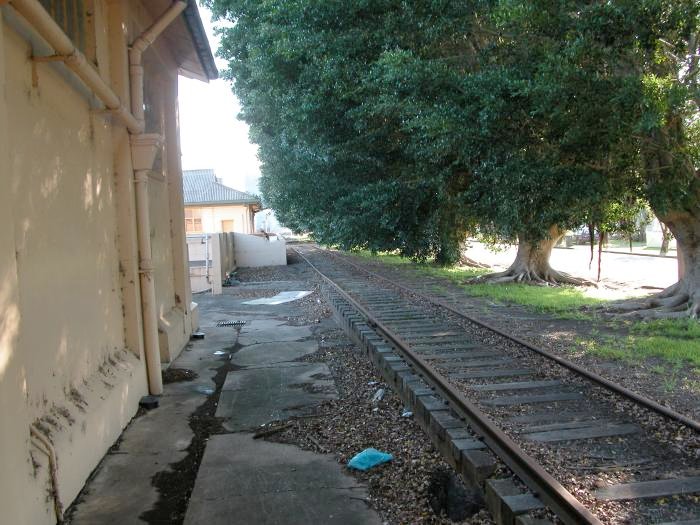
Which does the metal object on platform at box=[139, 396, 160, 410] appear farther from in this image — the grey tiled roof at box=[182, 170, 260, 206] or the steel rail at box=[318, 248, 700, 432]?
the grey tiled roof at box=[182, 170, 260, 206]

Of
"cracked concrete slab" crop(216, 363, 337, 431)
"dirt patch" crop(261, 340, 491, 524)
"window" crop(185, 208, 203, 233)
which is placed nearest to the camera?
"dirt patch" crop(261, 340, 491, 524)

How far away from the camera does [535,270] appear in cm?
1795

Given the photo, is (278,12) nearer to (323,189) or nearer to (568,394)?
(323,189)

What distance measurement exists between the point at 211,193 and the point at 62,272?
42970 millimetres

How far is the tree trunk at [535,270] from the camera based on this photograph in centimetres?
1766

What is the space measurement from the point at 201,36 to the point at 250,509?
6.35m

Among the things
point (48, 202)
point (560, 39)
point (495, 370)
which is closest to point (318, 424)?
point (495, 370)

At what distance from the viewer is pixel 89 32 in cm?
550

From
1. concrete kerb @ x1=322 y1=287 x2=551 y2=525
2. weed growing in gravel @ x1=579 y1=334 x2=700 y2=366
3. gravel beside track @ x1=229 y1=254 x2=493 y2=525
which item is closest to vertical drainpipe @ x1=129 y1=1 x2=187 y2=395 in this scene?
gravel beside track @ x1=229 y1=254 x2=493 y2=525

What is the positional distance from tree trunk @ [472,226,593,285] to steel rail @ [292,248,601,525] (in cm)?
1191

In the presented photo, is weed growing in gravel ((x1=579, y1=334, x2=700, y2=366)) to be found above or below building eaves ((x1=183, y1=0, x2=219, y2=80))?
below

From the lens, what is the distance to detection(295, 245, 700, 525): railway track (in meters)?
3.62

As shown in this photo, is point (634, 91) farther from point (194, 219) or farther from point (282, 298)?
point (194, 219)

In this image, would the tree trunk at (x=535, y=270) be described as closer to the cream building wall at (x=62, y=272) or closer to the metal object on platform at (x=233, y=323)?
the metal object on platform at (x=233, y=323)
